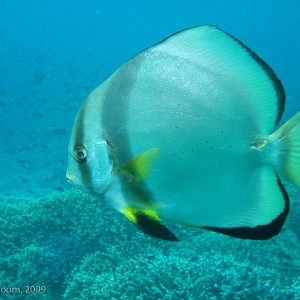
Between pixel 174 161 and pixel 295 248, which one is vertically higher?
pixel 174 161

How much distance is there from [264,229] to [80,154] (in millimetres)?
627

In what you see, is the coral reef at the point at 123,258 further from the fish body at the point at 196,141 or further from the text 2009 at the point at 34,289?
the fish body at the point at 196,141

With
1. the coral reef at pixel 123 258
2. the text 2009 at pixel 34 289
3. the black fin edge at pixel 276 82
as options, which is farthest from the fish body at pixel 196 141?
the text 2009 at pixel 34 289

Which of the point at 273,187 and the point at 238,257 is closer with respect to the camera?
the point at 273,187

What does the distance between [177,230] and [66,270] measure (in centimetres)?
227

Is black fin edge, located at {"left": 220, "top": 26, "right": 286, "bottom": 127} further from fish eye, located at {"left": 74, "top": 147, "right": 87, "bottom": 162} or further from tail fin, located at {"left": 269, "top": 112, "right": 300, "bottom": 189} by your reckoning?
fish eye, located at {"left": 74, "top": 147, "right": 87, "bottom": 162}

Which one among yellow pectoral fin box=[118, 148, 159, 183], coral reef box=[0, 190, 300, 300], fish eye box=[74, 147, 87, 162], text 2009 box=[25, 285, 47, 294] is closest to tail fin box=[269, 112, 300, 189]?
yellow pectoral fin box=[118, 148, 159, 183]

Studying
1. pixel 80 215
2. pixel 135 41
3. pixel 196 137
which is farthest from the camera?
pixel 135 41

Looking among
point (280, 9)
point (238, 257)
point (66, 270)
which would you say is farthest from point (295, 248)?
point (280, 9)

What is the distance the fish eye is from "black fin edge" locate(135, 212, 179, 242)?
0.26 metres

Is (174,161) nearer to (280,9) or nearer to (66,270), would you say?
(66,270)

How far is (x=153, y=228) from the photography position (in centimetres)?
98

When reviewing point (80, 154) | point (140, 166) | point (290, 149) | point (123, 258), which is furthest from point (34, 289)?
point (290, 149)

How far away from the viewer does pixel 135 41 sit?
461 feet
